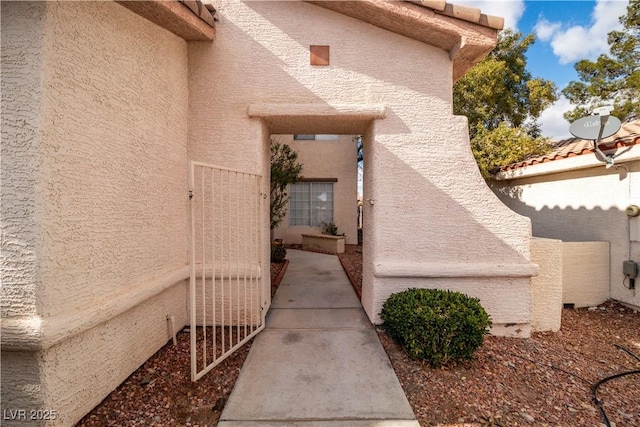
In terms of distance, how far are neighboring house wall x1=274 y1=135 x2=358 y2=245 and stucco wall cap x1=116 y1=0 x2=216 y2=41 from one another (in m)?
7.81

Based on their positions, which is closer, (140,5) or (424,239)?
(140,5)

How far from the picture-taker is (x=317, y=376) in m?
2.94

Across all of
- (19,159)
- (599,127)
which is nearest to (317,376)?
(19,159)

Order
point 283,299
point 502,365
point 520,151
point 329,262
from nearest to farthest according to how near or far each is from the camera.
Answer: point 502,365, point 283,299, point 520,151, point 329,262

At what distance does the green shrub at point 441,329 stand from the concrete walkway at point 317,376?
48 centimetres

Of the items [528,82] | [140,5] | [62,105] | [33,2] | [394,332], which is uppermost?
[528,82]

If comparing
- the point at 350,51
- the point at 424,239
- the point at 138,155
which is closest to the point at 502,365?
the point at 424,239

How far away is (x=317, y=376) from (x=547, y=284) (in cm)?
395

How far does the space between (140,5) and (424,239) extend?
190 inches

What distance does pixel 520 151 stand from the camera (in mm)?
7168

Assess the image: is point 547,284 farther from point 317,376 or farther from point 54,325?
point 54,325

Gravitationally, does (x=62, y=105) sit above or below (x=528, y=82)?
below

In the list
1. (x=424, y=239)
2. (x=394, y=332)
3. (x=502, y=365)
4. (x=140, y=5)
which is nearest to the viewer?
(x=140, y=5)

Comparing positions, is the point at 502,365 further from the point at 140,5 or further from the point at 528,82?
the point at 528,82
